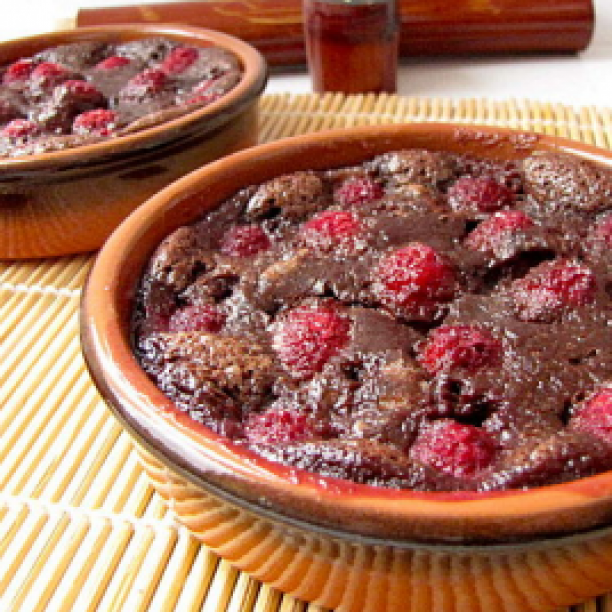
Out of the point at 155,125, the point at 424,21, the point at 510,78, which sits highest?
the point at 155,125

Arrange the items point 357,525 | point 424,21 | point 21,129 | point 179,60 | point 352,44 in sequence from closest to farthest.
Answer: point 357,525 < point 21,129 < point 179,60 < point 352,44 < point 424,21

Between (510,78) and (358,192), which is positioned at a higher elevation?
(358,192)

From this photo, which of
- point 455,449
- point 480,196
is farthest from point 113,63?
point 455,449

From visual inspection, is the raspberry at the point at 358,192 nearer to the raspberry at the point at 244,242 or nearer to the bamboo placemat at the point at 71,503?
the raspberry at the point at 244,242

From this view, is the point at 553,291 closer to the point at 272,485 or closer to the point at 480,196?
the point at 480,196

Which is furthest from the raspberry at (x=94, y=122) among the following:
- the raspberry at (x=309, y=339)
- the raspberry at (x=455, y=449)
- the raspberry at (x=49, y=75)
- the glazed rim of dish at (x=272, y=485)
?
the raspberry at (x=455, y=449)

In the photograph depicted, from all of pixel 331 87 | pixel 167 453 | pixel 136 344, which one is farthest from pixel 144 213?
pixel 331 87

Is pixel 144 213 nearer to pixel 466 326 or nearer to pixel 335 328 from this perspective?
pixel 335 328
